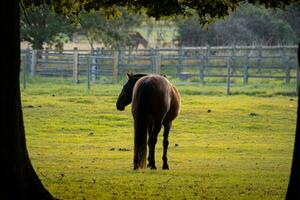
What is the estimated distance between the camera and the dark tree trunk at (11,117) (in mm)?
8609

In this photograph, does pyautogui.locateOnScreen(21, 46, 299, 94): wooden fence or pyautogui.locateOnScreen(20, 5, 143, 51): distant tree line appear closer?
pyautogui.locateOnScreen(21, 46, 299, 94): wooden fence

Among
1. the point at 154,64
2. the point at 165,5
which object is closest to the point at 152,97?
the point at 165,5

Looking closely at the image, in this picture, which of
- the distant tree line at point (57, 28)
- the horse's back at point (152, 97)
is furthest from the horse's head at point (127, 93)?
the distant tree line at point (57, 28)

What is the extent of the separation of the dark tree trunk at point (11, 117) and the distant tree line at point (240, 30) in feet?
158

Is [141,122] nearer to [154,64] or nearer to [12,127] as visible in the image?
[12,127]

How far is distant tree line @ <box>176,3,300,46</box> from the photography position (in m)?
56.9

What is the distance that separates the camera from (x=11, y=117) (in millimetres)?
8688

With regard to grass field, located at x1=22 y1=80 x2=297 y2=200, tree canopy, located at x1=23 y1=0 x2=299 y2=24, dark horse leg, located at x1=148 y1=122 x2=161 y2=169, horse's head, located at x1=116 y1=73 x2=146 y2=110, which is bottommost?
grass field, located at x1=22 y1=80 x2=297 y2=200

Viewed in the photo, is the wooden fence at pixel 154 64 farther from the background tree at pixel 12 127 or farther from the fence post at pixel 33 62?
the background tree at pixel 12 127

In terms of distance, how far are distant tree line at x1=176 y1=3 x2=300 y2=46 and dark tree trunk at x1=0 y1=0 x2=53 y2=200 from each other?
48.3m

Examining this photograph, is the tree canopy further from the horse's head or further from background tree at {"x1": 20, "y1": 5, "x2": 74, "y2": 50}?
background tree at {"x1": 20, "y1": 5, "x2": 74, "y2": 50}

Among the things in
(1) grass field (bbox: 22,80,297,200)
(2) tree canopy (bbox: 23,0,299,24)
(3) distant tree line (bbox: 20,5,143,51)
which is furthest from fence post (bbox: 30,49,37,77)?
(2) tree canopy (bbox: 23,0,299,24)

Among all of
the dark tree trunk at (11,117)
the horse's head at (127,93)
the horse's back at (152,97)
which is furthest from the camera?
the horse's head at (127,93)

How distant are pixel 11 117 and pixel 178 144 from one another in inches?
445
